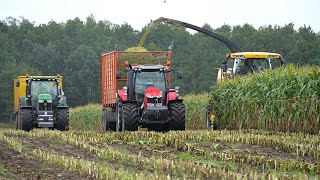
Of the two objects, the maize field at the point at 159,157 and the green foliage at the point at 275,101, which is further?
the green foliage at the point at 275,101

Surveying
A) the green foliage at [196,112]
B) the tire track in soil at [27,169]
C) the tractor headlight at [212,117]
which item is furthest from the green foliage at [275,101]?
the tire track in soil at [27,169]

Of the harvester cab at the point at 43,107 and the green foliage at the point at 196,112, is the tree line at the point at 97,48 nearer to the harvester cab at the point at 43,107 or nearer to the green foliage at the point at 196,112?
the green foliage at the point at 196,112

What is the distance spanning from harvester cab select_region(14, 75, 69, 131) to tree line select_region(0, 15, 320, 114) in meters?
36.3

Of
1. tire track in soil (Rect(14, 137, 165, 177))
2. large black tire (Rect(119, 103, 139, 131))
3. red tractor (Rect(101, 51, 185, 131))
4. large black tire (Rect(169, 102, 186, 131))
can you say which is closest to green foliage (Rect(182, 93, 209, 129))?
red tractor (Rect(101, 51, 185, 131))

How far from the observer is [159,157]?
40.1ft

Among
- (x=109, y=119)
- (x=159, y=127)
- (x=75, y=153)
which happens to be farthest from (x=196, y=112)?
(x=75, y=153)

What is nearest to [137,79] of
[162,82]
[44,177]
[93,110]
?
[162,82]

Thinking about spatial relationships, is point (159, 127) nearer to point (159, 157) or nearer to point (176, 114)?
point (176, 114)

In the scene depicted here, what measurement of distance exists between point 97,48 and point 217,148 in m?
75.2

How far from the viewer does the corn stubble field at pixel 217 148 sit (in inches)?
402

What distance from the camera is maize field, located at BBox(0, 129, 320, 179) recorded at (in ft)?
32.6

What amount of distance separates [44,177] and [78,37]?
88.0 metres

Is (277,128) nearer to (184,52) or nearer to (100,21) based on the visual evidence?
(184,52)

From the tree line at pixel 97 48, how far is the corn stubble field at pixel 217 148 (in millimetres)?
37594
